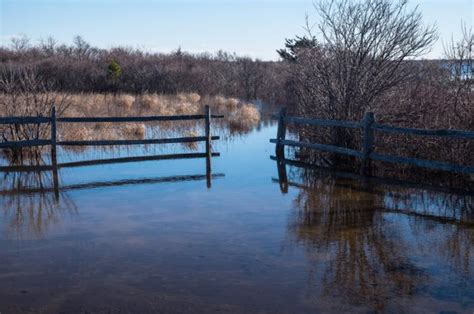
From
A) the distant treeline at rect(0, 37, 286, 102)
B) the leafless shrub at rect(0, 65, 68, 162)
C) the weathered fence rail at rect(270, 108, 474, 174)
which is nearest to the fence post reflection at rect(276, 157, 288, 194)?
the weathered fence rail at rect(270, 108, 474, 174)

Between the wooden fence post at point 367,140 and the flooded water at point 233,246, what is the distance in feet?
2.05

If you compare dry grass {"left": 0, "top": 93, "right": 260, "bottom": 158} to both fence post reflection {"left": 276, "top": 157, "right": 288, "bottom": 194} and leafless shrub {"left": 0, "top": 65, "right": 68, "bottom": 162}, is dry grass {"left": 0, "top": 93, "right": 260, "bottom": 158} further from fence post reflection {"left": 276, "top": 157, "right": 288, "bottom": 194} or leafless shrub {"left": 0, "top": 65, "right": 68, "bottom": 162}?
fence post reflection {"left": 276, "top": 157, "right": 288, "bottom": 194}

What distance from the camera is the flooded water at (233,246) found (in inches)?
215

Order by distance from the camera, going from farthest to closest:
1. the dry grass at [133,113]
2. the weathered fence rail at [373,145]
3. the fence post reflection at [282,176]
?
the dry grass at [133,113] < the fence post reflection at [282,176] < the weathered fence rail at [373,145]

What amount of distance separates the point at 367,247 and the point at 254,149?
32.9 feet

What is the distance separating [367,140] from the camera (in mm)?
11922

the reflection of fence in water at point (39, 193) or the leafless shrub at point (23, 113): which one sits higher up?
the leafless shrub at point (23, 113)

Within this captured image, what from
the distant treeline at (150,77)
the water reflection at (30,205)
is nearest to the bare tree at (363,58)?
the water reflection at (30,205)

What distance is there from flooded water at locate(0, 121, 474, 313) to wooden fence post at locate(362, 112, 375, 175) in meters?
0.62

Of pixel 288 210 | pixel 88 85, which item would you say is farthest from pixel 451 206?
pixel 88 85

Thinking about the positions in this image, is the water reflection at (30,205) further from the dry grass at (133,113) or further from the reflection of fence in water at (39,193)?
the dry grass at (133,113)

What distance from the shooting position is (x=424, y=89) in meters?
12.9

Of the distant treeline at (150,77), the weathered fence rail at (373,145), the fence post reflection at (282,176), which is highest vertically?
the distant treeline at (150,77)

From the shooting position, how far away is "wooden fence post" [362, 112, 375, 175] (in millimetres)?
11844
